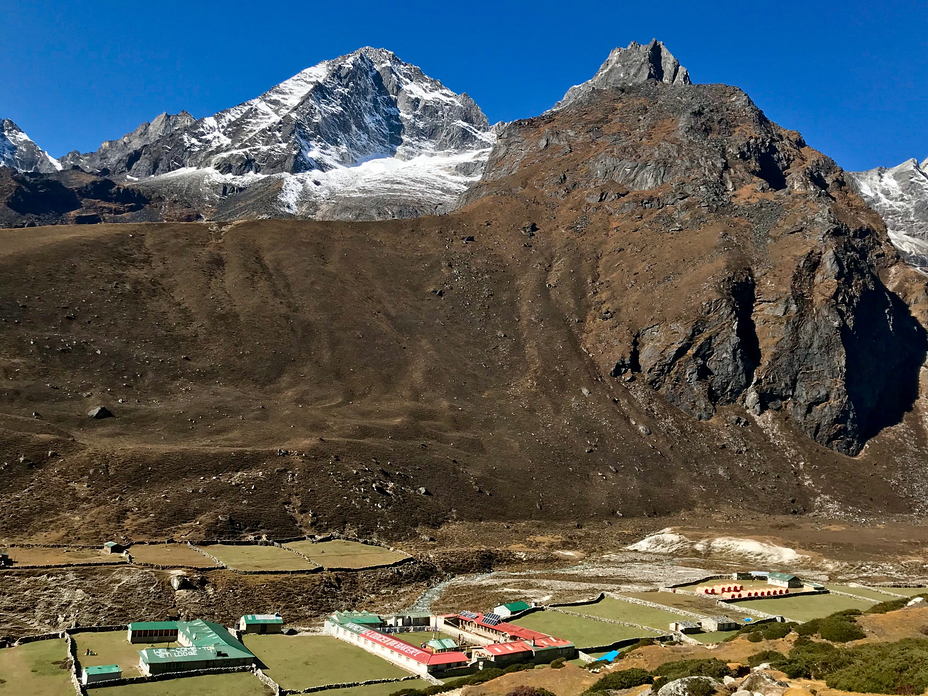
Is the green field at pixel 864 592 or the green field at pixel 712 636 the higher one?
the green field at pixel 712 636

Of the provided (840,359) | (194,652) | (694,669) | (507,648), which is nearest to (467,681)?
(507,648)

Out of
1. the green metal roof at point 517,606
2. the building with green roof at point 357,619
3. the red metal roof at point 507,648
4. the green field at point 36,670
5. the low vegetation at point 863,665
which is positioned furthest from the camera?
the green metal roof at point 517,606

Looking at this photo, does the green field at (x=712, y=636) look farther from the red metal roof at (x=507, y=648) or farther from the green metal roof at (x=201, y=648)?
the green metal roof at (x=201, y=648)

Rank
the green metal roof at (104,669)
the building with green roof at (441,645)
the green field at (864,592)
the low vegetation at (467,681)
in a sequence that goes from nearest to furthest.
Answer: the green metal roof at (104,669) → the low vegetation at (467,681) → the building with green roof at (441,645) → the green field at (864,592)

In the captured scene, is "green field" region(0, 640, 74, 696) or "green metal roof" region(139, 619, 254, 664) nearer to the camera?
"green field" region(0, 640, 74, 696)

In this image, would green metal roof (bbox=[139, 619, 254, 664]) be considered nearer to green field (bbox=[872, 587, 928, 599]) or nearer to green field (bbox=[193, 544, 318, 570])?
green field (bbox=[193, 544, 318, 570])

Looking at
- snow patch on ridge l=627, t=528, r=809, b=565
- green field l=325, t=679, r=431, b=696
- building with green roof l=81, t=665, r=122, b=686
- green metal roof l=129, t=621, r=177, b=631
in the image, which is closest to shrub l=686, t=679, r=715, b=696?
green field l=325, t=679, r=431, b=696

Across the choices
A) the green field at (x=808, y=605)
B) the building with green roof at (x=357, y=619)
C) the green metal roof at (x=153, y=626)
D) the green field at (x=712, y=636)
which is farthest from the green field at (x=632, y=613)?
the green metal roof at (x=153, y=626)
